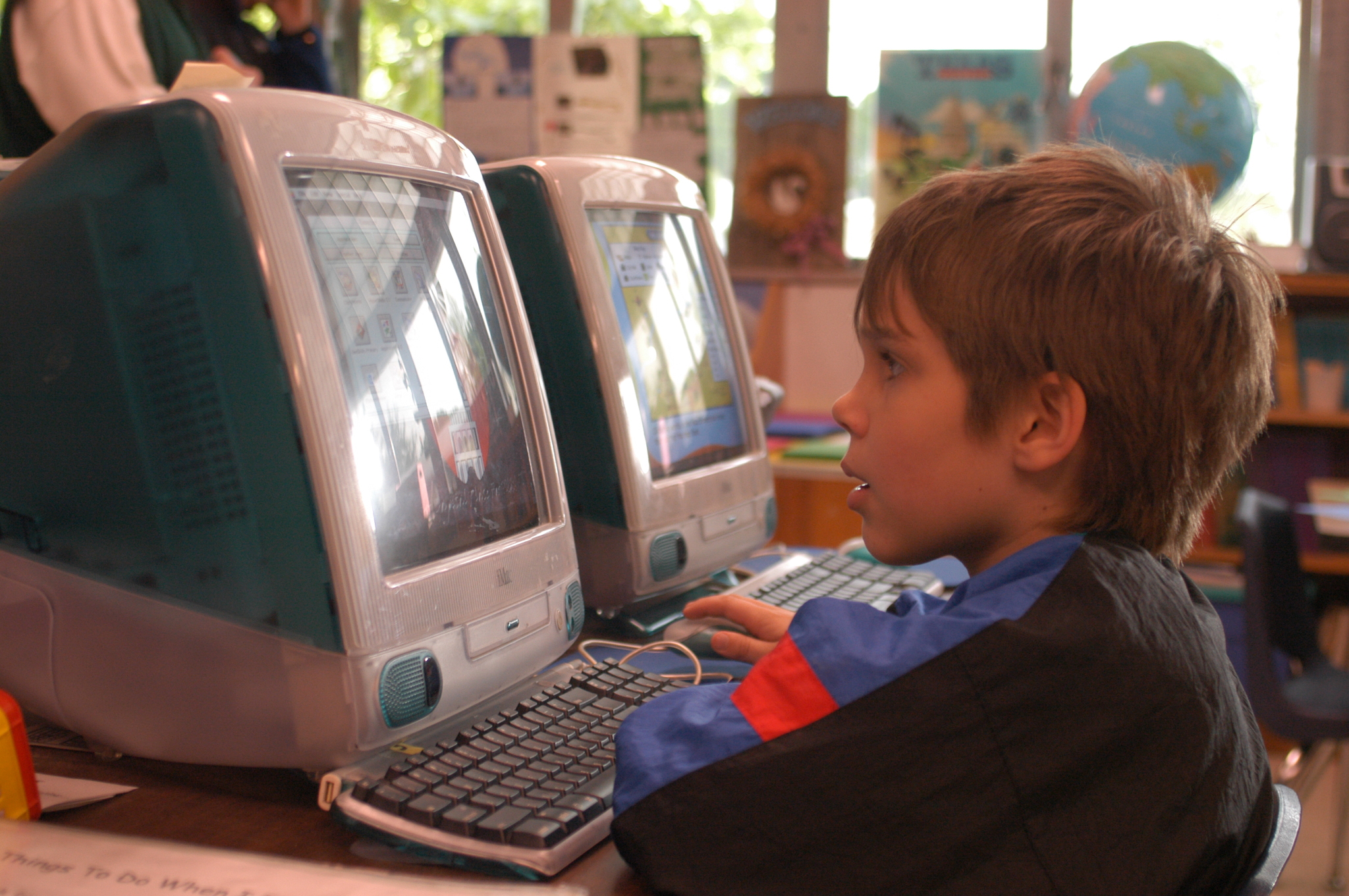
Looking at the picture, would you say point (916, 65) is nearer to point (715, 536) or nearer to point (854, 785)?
point (715, 536)

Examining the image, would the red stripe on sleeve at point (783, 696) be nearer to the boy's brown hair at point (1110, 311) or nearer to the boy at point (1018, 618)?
the boy at point (1018, 618)

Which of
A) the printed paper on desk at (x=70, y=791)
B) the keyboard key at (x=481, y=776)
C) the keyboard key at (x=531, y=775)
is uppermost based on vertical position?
the keyboard key at (x=481, y=776)

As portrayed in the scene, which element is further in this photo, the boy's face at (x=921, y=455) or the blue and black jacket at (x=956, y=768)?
the boy's face at (x=921, y=455)

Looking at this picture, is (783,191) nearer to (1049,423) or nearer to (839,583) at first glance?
(839,583)

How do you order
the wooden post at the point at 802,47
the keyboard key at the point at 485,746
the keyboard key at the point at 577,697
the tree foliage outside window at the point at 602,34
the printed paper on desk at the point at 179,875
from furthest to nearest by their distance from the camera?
the tree foliage outside window at the point at 602,34 → the wooden post at the point at 802,47 → the keyboard key at the point at 577,697 → the keyboard key at the point at 485,746 → the printed paper on desk at the point at 179,875

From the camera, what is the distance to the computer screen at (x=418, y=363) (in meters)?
0.73

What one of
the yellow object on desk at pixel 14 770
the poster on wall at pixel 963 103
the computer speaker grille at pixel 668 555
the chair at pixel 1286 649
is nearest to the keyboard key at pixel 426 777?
the yellow object on desk at pixel 14 770

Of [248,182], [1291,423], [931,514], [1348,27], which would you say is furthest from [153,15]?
[1348,27]

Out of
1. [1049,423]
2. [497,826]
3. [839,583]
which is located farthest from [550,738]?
[839,583]

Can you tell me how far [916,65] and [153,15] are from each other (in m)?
2.26

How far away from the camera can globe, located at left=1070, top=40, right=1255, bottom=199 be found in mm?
2762

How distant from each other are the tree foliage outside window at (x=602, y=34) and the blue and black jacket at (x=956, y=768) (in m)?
2.90

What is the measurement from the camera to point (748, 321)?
3490 millimetres

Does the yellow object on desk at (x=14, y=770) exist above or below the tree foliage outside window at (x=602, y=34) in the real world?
below
